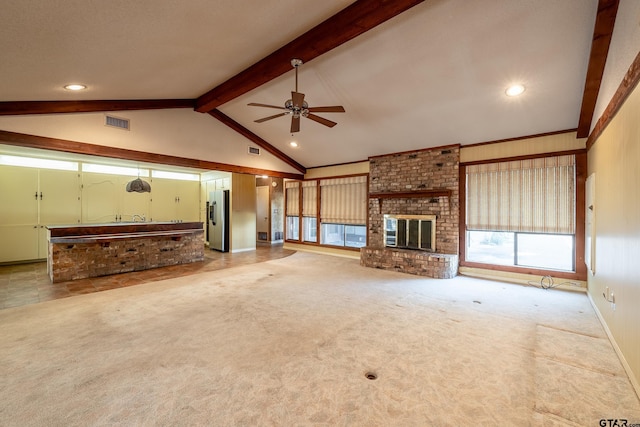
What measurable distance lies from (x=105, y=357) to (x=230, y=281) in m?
2.58

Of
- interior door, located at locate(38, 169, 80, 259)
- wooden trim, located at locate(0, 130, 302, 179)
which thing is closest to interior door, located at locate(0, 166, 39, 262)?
interior door, located at locate(38, 169, 80, 259)

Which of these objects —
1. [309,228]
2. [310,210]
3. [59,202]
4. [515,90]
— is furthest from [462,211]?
[59,202]

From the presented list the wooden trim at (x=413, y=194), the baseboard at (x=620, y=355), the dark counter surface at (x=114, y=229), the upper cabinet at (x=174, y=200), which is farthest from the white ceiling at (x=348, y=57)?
the upper cabinet at (x=174, y=200)

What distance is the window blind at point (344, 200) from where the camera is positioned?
24.6 feet

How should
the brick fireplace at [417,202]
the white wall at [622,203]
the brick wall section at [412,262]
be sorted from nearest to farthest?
the white wall at [622,203] → the brick wall section at [412,262] → the brick fireplace at [417,202]

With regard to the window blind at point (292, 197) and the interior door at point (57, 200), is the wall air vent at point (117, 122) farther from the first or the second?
the window blind at point (292, 197)

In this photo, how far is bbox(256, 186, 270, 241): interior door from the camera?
35.2ft

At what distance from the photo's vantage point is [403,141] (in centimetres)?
604

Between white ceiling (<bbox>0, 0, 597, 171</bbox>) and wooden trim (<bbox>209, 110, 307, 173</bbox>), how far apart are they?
997mm

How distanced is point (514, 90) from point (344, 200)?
4628mm

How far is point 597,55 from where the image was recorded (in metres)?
3.03

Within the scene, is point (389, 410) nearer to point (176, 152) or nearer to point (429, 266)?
point (429, 266)

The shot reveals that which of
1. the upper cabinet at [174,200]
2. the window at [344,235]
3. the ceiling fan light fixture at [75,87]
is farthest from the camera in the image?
the upper cabinet at [174,200]

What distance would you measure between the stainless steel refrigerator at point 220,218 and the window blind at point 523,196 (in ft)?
21.3
